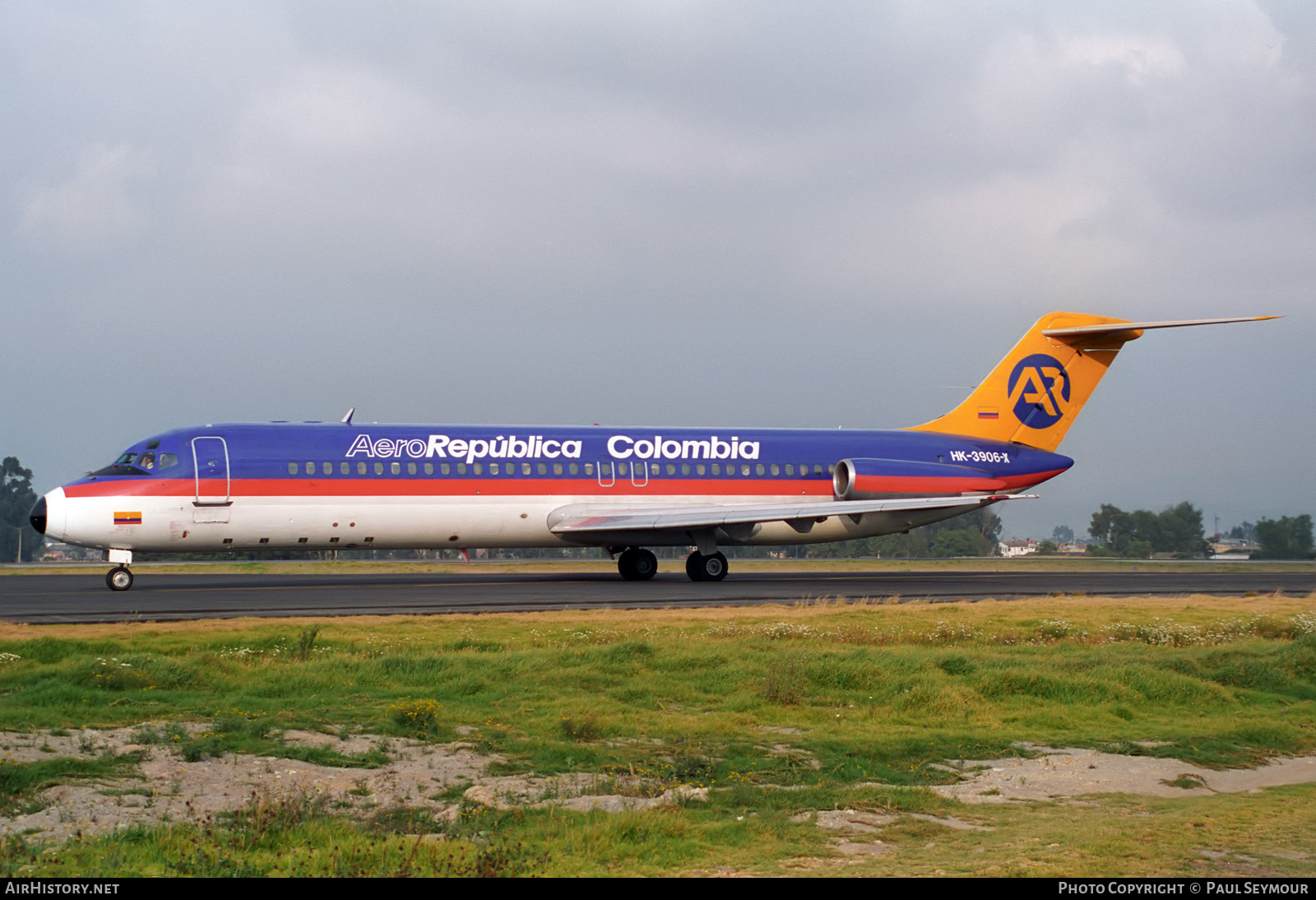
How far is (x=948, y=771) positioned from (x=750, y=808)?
2718 mm

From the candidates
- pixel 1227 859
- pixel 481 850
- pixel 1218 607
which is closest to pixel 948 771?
pixel 1227 859

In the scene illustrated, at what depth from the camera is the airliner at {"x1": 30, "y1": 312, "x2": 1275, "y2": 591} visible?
29578mm

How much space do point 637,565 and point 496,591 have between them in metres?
6.22

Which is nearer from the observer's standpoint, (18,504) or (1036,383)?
(1036,383)

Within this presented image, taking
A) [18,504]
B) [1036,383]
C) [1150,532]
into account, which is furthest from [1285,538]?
[18,504]

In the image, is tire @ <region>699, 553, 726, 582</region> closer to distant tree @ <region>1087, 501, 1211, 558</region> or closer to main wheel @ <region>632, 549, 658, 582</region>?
main wheel @ <region>632, 549, 658, 582</region>

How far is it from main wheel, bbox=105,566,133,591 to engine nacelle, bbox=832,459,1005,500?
19927mm

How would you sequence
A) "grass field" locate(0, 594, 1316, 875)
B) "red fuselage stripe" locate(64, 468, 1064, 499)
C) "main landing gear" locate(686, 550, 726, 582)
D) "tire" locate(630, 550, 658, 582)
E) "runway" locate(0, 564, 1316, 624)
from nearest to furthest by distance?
"grass field" locate(0, 594, 1316, 875) < "runway" locate(0, 564, 1316, 624) < "red fuselage stripe" locate(64, 468, 1064, 499) < "main landing gear" locate(686, 550, 726, 582) < "tire" locate(630, 550, 658, 582)

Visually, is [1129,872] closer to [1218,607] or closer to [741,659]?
[741,659]

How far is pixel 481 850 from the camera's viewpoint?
7.43m

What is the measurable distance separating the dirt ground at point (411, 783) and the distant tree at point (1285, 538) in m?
74.2

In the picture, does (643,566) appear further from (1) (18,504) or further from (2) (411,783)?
(1) (18,504)

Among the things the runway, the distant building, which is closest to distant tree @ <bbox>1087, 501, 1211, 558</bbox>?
the distant building

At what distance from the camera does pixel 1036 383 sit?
1558 inches
